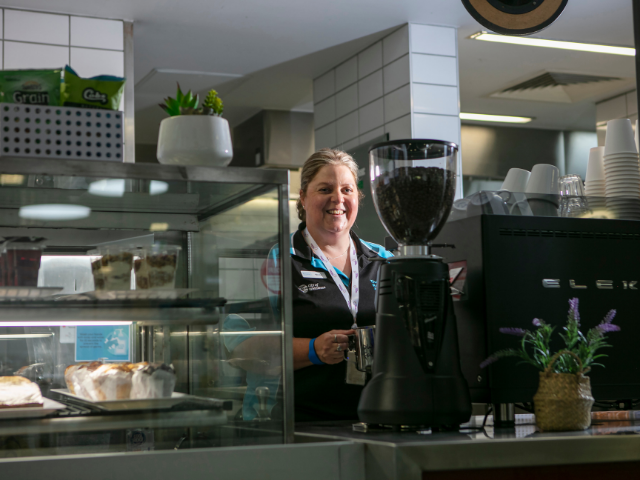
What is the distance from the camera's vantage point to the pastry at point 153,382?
43.9 inches

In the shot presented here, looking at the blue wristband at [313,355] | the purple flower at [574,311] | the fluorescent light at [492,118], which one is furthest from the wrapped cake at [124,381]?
the fluorescent light at [492,118]

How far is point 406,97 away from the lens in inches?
135

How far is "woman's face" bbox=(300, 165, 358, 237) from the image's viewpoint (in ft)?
6.57

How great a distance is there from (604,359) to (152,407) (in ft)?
2.71

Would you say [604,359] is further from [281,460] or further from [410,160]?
[281,460]

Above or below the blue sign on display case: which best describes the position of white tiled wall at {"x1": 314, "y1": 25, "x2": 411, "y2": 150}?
above

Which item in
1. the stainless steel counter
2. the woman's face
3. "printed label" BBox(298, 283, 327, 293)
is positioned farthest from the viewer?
the woman's face

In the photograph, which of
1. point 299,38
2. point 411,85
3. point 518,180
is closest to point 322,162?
point 518,180

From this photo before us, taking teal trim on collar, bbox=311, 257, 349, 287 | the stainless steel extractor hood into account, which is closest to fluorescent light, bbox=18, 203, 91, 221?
teal trim on collar, bbox=311, 257, 349, 287

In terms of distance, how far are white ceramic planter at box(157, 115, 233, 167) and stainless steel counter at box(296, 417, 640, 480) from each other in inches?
18.8

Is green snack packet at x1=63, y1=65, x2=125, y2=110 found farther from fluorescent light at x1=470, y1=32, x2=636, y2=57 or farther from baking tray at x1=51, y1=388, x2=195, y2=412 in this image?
fluorescent light at x1=470, y1=32, x2=636, y2=57

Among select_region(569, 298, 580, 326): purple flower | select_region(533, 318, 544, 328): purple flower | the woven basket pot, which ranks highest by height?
select_region(569, 298, 580, 326): purple flower

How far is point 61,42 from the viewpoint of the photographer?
3.11 metres

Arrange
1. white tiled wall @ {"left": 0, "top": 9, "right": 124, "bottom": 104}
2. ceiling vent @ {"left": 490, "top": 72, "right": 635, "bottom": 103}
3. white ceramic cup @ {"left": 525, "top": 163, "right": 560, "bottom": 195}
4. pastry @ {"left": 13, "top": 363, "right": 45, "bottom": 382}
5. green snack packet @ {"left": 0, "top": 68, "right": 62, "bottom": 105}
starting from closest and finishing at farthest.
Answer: green snack packet @ {"left": 0, "top": 68, "right": 62, "bottom": 105} < pastry @ {"left": 13, "top": 363, "right": 45, "bottom": 382} < white ceramic cup @ {"left": 525, "top": 163, "right": 560, "bottom": 195} < white tiled wall @ {"left": 0, "top": 9, "right": 124, "bottom": 104} < ceiling vent @ {"left": 490, "top": 72, "right": 635, "bottom": 103}
